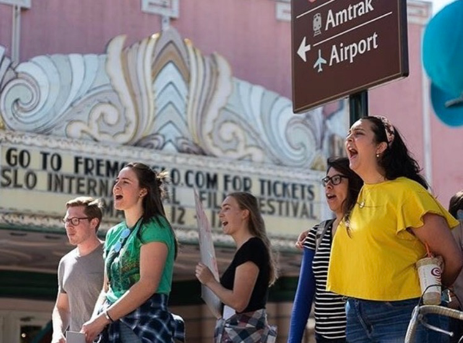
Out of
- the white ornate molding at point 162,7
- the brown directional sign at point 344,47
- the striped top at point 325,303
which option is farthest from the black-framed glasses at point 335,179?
the white ornate molding at point 162,7

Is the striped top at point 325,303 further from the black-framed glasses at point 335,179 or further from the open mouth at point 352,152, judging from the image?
the open mouth at point 352,152

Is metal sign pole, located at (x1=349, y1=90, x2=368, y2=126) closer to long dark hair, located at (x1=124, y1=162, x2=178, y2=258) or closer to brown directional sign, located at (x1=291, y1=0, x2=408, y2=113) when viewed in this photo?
brown directional sign, located at (x1=291, y1=0, x2=408, y2=113)

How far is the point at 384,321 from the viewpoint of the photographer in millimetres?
4785

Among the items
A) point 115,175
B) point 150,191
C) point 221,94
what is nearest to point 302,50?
point 150,191

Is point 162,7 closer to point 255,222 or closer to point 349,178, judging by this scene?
point 255,222

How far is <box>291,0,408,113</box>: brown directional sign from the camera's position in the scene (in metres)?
5.55

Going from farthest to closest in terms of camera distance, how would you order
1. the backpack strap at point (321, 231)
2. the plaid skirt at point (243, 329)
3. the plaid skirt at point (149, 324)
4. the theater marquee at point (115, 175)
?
the theater marquee at point (115, 175)
the plaid skirt at point (243, 329)
the backpack strap at point (321, 231)
the plaid skirt at point (149, 324)

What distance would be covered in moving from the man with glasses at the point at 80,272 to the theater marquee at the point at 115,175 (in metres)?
5.70

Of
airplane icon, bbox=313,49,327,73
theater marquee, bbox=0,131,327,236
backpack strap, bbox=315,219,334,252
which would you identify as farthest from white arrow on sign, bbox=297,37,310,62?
theater marquee, bbox=0,131,327,236

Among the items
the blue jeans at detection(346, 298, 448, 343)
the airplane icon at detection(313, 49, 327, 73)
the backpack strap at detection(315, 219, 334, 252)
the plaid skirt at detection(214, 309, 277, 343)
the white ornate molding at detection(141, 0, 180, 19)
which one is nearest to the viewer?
the blue jeans at detection(346, 298, 448, 343)

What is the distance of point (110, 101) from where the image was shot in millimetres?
13367

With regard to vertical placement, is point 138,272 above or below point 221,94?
below

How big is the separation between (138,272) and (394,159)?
1555mm

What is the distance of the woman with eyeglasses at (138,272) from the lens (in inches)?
226
